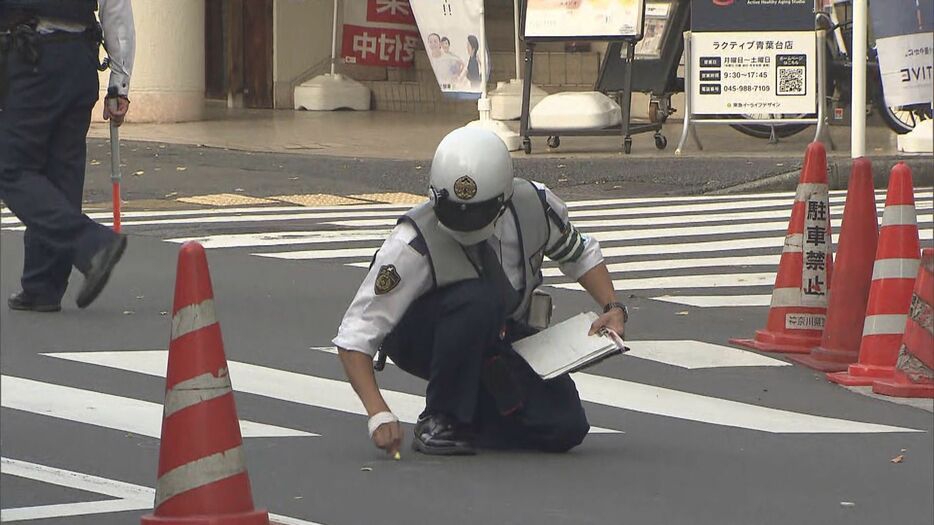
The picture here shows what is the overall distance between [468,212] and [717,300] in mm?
3722

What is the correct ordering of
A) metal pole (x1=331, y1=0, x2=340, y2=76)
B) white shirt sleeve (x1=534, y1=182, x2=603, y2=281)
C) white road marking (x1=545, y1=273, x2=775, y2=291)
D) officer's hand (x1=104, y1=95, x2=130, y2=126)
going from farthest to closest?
metal pole (x1=331, y1=0, x2=340, y2=76)
white road marking (x1=545, y1=273, x2=775, y2=291)
officer's hand (x1=104, y1=95, x2=130, y2=126)
white shirt sleeve (x1=534, y1=182, x2=603, y2=281)

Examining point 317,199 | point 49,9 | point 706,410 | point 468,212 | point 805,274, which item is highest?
point 49,9

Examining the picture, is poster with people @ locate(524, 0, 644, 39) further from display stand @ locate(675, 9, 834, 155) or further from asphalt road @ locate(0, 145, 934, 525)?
asphalt road @ locate(0, 145, 934, 525)

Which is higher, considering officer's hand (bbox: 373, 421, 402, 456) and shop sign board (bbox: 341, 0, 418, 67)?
shop sign board (bbox: 341, 0, 418, 67)

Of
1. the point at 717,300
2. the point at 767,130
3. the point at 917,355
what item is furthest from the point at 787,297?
the point at 767,130

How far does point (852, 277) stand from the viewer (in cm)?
717

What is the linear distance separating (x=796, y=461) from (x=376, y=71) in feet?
55.2

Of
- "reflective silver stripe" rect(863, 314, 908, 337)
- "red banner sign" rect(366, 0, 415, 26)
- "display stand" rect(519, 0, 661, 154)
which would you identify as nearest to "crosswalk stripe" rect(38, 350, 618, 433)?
"reflective silver stripe" rect(863, 314, 908, 337)

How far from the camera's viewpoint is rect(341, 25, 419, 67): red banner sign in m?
21.2

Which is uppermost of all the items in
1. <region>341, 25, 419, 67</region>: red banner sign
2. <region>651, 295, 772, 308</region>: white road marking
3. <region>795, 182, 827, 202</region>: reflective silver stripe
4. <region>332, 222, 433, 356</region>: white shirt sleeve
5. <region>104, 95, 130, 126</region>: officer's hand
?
<region>341, 25, 419, 67</region>: red banner sign

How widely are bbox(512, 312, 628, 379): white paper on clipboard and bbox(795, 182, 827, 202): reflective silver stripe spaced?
7.14 feet

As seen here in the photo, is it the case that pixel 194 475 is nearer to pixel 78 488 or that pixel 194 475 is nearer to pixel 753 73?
pixel 78 488

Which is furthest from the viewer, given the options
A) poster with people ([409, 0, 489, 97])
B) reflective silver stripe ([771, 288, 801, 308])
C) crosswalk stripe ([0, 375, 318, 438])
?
poster with people ([409, 0, 489, 97])

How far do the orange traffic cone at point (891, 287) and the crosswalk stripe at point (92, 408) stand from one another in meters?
2.23
